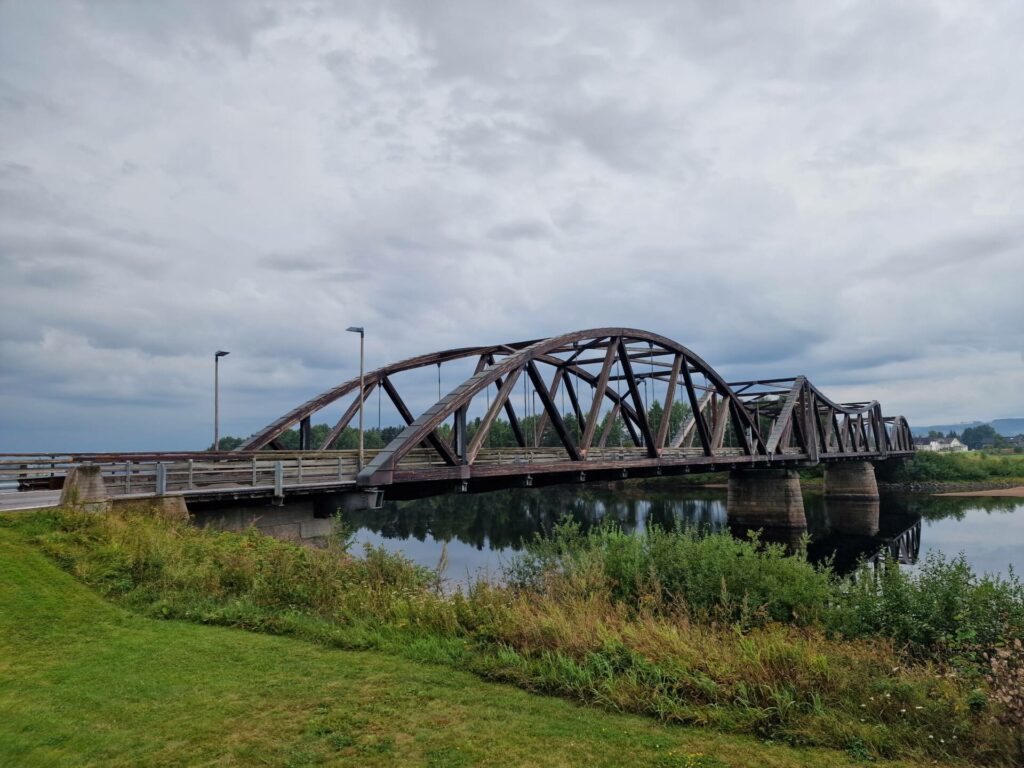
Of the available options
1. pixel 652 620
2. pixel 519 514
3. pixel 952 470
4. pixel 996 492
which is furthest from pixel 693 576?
pixel 952 470

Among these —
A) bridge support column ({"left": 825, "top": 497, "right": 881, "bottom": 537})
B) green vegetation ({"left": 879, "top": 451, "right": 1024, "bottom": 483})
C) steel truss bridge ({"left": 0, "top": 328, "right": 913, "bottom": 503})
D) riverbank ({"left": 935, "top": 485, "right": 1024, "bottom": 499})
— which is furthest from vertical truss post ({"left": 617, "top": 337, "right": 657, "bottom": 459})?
green vegetation ({"left": 879, "top": 451, "right": 1024, "bottom": 483})

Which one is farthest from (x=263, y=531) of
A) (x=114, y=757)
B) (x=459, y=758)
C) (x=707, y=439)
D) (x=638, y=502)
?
(x=638, y=502)

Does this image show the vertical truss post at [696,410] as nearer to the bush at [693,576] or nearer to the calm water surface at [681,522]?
the calm water surface at [681,522]

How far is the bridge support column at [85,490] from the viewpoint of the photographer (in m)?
14.6

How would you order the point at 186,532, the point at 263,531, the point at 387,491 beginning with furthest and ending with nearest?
the point at 387,491 < the point at 263,531 < the point at 186,532

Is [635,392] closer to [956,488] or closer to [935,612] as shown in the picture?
[935,612]

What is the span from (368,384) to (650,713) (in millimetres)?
24762

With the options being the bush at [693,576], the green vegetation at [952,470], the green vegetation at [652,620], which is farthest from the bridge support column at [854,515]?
the green vegetation at [652,620]

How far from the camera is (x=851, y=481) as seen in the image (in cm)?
8306

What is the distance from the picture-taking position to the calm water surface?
46.6 metres

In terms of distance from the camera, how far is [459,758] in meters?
5.85

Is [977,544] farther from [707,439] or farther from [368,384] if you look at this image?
[368,384]

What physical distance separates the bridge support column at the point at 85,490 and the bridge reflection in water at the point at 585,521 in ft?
19.0

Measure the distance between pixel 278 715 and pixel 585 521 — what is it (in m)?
62.7
